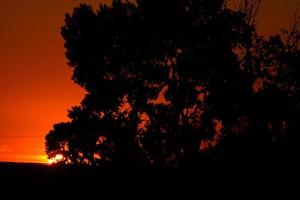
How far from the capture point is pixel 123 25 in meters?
31.9

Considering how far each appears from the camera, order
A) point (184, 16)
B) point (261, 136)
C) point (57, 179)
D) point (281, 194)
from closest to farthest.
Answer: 1. point (57, 179)
2. point (281, 194)
3. point (261, 136)
4. point (184, 16)

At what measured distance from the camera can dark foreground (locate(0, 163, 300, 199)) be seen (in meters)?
24.2

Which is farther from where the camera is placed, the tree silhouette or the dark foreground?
the tree silhouette

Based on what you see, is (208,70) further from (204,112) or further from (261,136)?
(261,136)

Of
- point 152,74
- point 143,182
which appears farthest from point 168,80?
point 143,182

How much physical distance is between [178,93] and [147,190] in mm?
7806

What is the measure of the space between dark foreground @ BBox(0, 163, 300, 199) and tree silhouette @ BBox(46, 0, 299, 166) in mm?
3432

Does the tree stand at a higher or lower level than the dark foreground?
higher

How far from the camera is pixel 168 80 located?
104 feet

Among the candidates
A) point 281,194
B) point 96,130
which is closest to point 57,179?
point 96,130

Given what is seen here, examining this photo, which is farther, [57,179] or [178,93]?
[178,93]

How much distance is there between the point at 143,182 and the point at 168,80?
7858 mm

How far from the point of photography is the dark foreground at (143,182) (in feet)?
79.5

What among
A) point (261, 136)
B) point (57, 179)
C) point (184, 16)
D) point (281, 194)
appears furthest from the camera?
point (184, 16)
